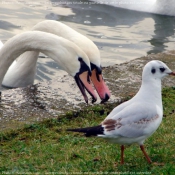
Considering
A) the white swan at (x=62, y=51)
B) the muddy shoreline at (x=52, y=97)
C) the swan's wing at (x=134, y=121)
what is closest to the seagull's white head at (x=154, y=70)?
the swan's wing at (x=134, y=121)

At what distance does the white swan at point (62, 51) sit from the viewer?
5898 mm

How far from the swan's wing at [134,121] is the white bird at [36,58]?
1.57 meters

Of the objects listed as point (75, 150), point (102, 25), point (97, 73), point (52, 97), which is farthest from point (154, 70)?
point (102, 25)

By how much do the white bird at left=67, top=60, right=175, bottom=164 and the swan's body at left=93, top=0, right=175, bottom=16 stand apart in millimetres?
9499

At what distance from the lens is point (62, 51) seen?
19.8ft

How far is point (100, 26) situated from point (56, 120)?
22.0 ft

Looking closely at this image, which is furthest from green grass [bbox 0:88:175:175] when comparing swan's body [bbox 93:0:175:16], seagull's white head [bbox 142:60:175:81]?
swan's body [bbox 93:0:175:16]

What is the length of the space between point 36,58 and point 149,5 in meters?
7.54

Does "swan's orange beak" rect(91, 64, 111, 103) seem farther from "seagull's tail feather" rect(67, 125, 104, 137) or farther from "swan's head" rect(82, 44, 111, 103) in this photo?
"seagull's tail feather" rect(67, 125, 104, 137)

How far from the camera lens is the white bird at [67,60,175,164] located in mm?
4422

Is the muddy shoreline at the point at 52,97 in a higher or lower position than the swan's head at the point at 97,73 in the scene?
lower

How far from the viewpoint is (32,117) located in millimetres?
6047

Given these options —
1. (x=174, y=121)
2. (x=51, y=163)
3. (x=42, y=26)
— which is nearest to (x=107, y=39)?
(x=42, y=26)

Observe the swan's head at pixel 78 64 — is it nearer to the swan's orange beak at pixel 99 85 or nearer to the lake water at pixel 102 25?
the swan's orange beak at pixel 99 85
